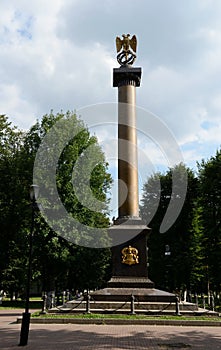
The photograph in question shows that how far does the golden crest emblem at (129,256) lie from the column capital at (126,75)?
1046cm

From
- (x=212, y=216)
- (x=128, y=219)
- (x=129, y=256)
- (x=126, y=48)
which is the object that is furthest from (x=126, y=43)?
(x=212, y=216)

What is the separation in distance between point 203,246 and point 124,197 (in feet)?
57.1

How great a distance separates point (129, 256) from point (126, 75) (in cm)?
1134

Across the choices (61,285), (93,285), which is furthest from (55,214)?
(61,285)

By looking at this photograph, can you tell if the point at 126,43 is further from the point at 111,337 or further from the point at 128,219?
the point at 111,337

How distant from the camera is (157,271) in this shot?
3669 centimetres

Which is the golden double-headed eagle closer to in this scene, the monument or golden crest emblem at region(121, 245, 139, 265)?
the monument

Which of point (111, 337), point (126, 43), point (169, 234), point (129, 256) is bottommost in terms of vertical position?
point (111, 337)

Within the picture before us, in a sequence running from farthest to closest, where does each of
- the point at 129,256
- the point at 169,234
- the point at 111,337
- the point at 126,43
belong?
the point at 169,234
the point at 126,43
the point at 129,256
the point at 111,337

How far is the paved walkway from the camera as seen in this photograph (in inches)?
386

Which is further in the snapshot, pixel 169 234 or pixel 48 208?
pixel 169 234

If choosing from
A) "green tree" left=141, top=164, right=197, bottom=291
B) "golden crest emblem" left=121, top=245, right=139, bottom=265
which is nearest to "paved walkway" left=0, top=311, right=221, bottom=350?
"golden crest emblem" left=121, top=245, right=139, bottom=265

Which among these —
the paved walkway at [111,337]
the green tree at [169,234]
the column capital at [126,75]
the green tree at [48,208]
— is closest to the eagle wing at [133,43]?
the column capital at [126,75]

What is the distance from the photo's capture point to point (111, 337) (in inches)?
438
